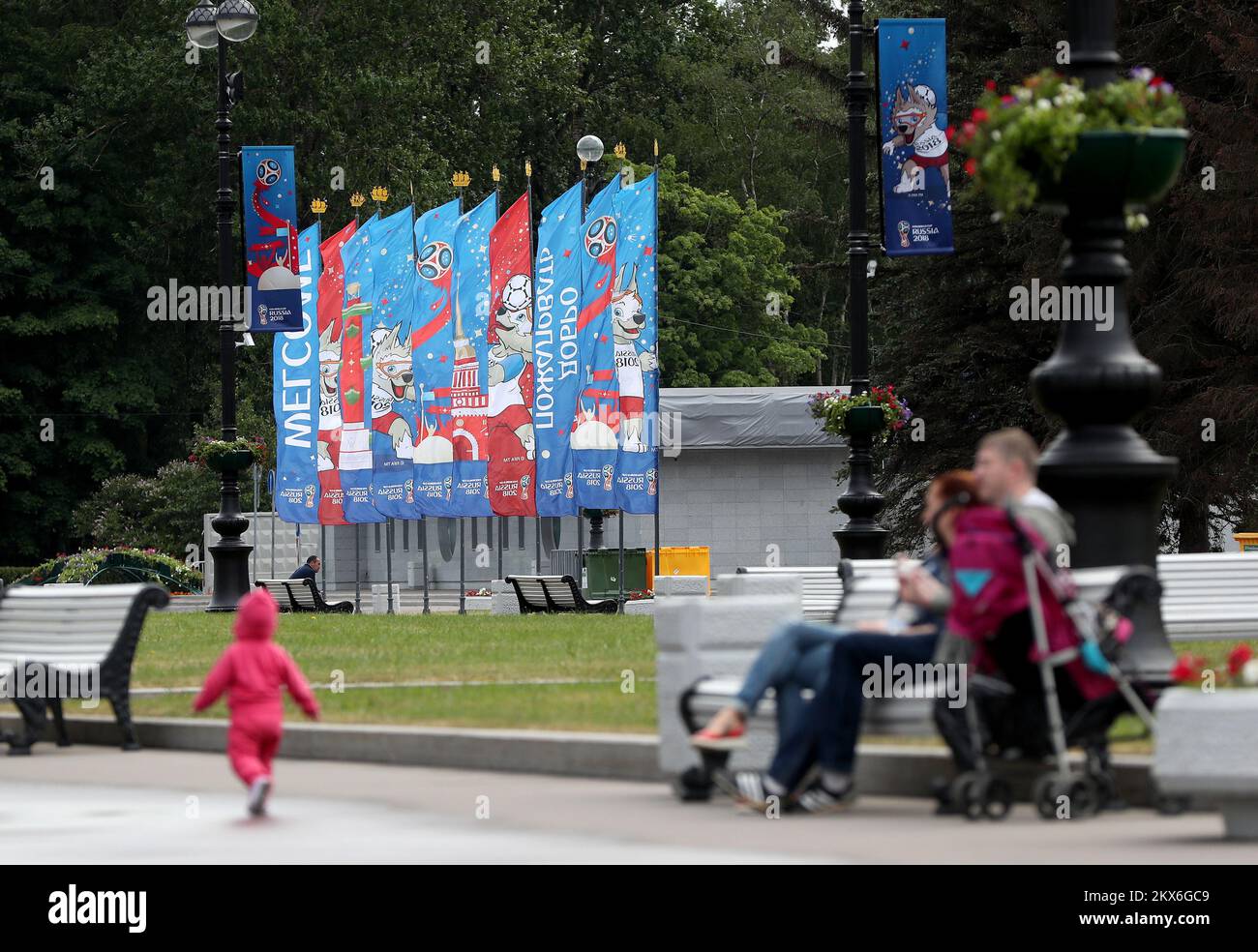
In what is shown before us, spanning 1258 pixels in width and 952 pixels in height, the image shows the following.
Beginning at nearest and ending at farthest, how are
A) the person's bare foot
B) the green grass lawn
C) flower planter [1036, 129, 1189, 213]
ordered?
the person's bare foot
flower planter [1036, 129, 1189, 213]
the green grass lawn

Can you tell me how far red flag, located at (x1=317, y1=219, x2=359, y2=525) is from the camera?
35.3 m

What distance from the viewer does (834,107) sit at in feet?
225

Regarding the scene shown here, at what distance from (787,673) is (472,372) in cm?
2274

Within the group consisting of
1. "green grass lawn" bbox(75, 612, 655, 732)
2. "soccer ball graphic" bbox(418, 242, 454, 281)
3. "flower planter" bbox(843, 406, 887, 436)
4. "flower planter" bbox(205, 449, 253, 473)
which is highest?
"soccer ball graphic" bbox(418, 242, 454, 281)

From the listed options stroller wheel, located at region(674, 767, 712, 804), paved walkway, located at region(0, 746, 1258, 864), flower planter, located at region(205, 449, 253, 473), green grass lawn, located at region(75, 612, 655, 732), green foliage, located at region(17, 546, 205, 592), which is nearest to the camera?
paved walkway, located at region(0, 746, 1258, 864)

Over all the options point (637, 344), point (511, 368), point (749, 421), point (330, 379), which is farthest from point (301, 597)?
point (749, 421)

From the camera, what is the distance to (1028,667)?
10.5 metres

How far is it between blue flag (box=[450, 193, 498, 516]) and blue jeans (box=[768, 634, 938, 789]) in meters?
22.3

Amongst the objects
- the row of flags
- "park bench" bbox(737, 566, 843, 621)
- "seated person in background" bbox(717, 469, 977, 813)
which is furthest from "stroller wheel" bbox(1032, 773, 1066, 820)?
the row of flags

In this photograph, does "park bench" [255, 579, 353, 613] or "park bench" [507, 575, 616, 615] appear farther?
"park bench" [255, 579, 353, 613]

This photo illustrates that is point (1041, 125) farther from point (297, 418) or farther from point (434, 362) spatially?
point (297, 418)

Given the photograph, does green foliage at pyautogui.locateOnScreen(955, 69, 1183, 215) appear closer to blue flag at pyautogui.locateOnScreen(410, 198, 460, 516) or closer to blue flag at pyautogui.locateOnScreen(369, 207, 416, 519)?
blue flag at pyautogui.locateOnScreen(410, 198, 460, 516)

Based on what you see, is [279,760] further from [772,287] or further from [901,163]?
[772,287]

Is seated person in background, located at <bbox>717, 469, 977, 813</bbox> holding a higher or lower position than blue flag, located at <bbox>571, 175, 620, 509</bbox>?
lower
